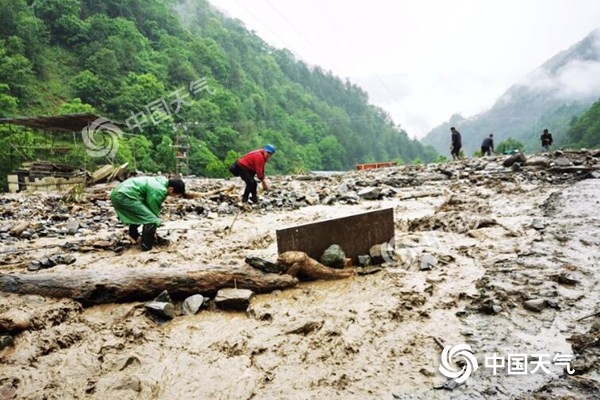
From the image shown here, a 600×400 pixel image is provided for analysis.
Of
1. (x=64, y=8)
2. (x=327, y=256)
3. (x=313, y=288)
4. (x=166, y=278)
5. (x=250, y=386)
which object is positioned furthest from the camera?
(x=64, y=8)

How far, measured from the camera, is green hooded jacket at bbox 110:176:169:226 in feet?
15.1

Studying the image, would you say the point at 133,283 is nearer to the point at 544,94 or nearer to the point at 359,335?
the point at 359,335

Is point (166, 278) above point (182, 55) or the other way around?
the other way around

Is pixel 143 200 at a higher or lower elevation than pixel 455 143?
lower

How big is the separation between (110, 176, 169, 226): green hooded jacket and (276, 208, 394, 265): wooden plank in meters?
2.00

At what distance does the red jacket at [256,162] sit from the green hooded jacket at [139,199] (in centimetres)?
329

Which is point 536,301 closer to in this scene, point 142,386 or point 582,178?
point 142,386

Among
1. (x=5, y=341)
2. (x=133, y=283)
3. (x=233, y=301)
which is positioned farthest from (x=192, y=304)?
(x=5, y=341)

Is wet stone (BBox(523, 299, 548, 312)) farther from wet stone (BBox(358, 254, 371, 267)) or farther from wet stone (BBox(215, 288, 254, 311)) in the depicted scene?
wet stone (BBox(215, 288, 254, 311))

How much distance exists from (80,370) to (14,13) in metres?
46.9

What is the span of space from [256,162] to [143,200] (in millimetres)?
3519

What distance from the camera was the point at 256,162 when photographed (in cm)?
797

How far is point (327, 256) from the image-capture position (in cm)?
386

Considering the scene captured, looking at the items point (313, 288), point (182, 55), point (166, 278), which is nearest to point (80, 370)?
point (166, 278)
